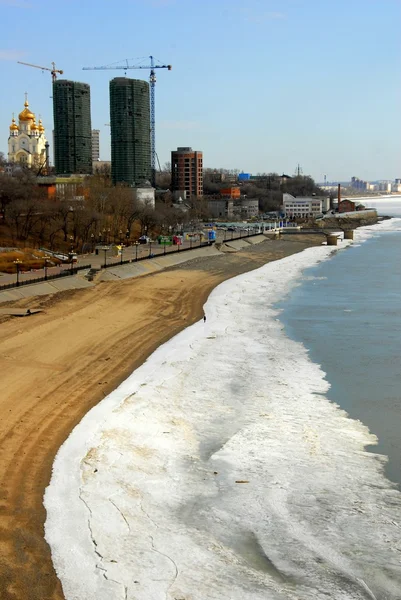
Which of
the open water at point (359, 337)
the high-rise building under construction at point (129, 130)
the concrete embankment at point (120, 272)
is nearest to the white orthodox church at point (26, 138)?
the high-rise building under construction at point (129, 130)

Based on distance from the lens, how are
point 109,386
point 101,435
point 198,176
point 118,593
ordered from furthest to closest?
point 198,176, point 109,386, point 101,435, point 118,593

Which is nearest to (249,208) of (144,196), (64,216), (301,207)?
(301,207)

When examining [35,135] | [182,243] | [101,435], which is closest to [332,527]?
[101,435]

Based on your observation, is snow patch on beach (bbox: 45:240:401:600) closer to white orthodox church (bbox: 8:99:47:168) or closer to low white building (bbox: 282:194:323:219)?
white orthodox church (bbox: 8:99:47:168)

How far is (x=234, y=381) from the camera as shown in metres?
16.1

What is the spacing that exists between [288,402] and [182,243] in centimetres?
4282

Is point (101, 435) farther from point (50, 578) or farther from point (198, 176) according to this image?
point (198, 176)

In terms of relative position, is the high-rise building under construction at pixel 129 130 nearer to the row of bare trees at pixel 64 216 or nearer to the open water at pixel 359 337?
the row of bare trees at pixel 64 216

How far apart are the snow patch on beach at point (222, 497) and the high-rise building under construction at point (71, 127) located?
92440 millimetres

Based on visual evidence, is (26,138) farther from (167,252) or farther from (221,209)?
(167,252)

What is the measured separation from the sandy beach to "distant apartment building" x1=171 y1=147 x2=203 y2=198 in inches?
3259

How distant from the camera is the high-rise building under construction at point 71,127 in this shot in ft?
343

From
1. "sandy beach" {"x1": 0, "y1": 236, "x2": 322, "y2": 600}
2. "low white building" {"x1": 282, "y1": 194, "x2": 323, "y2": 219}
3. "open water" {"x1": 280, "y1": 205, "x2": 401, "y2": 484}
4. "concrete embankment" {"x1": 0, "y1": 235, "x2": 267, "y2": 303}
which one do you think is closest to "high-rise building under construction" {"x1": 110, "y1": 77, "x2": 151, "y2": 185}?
"low white building" {"x1": 282, "y1": 194, "x2": 323, "y2": 219}

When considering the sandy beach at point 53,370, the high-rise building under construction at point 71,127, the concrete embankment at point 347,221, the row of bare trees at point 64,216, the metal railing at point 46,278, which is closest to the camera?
the sandy beach at point 53,370
